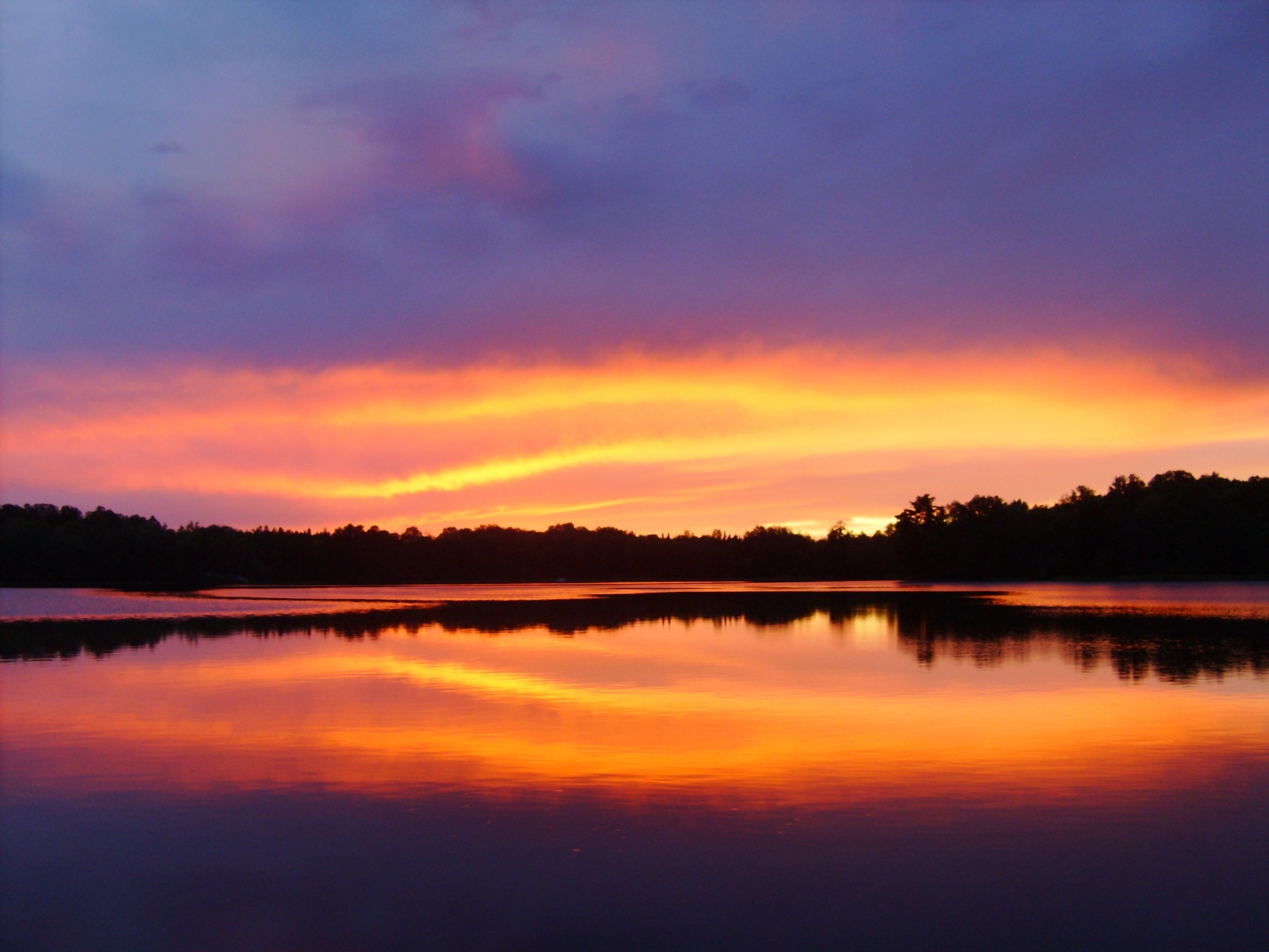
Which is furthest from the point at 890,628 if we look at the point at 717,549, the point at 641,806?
the point at 717,549

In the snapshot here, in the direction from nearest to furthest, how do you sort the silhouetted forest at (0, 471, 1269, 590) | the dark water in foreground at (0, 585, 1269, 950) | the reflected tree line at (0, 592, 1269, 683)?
the dark water in foreground at (0, 585, 1269, 950)
the reflected tree line at (0, 592, 1269, 683)
the silhouetted forest at (0, 471, 1269, 590)

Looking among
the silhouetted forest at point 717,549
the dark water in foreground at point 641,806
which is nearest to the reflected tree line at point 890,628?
Result: the dark water in foreground at point 641,806

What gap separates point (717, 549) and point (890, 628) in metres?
129

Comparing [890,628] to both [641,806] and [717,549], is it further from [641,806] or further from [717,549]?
[717,549]

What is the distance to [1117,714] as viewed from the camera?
17.1 meters

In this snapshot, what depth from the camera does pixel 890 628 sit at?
39.2 m

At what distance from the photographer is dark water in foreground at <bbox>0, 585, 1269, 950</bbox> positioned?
812cm

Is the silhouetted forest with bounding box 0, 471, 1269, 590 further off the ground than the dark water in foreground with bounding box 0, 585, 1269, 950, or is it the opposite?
the silhouetted forest with bounding box 0, 471, 1269, 590

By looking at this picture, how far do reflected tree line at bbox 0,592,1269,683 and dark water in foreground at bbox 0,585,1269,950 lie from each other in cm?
88

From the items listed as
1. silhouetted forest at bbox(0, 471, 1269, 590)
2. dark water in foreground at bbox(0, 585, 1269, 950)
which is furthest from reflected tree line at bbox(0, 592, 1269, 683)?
silhouetted forest at bbox(0, 471, 1269, 590)

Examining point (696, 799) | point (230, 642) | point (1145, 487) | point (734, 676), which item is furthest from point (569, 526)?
point (696, 799)

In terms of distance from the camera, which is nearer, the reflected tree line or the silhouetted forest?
the reflected tree line

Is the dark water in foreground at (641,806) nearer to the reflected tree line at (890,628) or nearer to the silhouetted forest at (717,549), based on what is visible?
the reflected tree line at (890,628)

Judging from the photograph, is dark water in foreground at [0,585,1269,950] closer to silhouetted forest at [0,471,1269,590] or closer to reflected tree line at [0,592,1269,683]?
reflected tree line at [0,592,1269,683]
